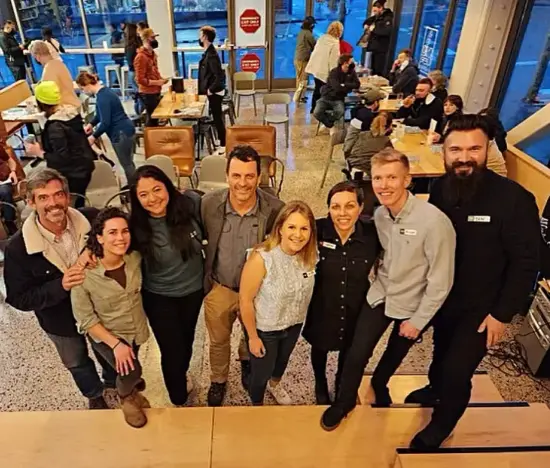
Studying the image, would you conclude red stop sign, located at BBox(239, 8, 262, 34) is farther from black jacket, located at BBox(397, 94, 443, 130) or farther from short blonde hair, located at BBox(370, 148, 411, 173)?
short blonde hair, located at BBox(370, 148, 411, 173)

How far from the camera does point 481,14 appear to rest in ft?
19.0

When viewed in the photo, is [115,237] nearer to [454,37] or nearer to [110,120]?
[110,120]

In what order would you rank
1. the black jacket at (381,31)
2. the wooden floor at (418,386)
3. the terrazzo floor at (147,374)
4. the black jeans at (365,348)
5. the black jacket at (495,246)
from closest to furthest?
the black jacket at (495,246), the black jeans at (365,348), the wooden floor at (418,386), the terrazzo floor at (147,374), the black jacket at (381,31)

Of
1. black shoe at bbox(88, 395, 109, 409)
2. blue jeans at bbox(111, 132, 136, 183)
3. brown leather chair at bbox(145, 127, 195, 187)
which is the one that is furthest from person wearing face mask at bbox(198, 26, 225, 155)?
black shoe at bbox(88, 395, 109, 409)

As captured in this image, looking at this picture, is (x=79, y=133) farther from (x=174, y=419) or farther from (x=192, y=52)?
(x=192, y=52)

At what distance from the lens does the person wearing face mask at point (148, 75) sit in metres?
5.81

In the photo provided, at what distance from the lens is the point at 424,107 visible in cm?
506

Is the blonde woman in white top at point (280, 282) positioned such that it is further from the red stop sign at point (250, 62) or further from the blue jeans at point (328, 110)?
the red stop sign at point (250, 62)

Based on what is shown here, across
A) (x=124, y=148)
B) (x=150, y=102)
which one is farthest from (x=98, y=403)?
(x=150, y=102)

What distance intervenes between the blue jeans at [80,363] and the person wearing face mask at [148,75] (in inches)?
154

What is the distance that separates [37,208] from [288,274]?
1.24 metres

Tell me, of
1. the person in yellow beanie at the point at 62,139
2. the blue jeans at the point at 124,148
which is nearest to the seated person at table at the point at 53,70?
the blue jeans at the point at 124,148

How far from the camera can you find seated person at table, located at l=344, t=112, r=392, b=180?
173 inches

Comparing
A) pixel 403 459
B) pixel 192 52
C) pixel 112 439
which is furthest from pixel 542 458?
pixel 192 52
